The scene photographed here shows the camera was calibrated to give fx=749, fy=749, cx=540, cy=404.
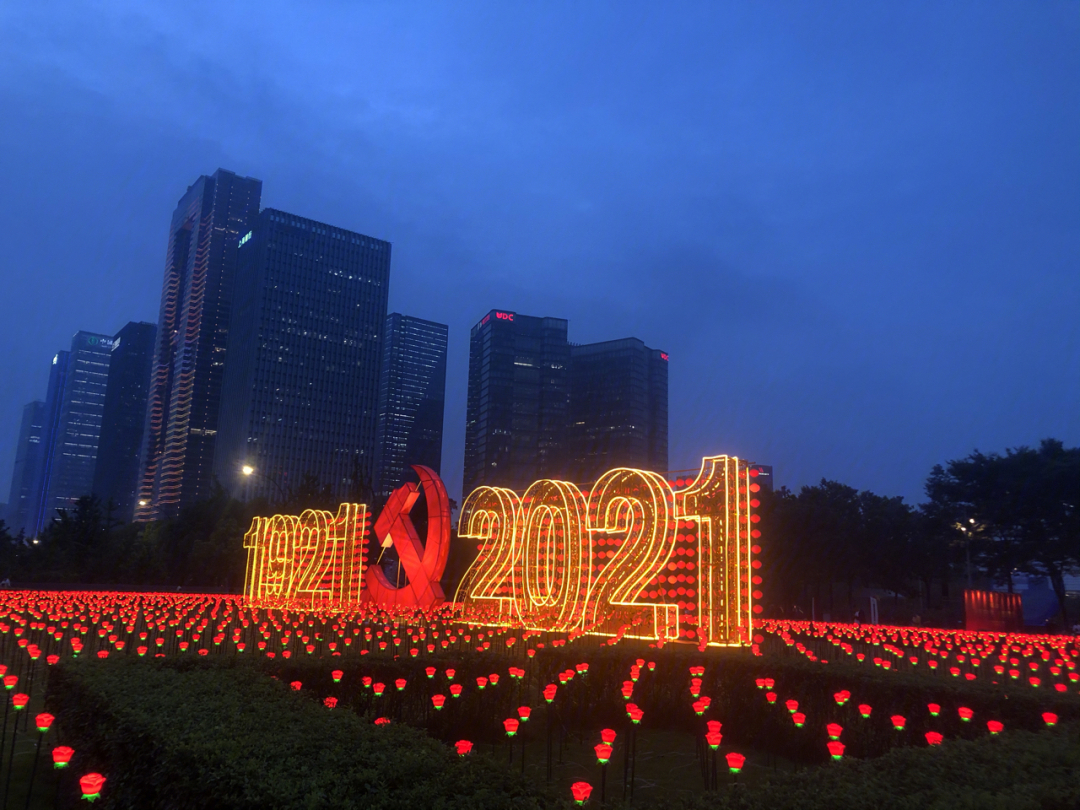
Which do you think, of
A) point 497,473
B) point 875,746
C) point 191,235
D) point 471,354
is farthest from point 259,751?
point 191,235

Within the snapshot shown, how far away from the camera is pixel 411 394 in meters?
163

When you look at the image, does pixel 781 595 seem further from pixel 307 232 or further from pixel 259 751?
pixel 307 232

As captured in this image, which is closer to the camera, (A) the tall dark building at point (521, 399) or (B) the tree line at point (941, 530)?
(B) the tree line at point (941, 530)

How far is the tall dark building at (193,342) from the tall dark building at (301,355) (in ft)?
74.8

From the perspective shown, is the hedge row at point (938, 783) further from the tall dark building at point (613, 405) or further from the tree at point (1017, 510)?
the tall dark building at point (613, 405)

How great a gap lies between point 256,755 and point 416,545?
17505mm

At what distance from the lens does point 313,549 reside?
26.1 m

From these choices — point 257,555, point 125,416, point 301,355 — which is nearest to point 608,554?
point 257,555

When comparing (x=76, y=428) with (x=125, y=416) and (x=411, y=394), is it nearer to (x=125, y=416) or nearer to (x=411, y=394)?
(x=125, y=416)

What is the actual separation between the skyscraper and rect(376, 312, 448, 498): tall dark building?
7077 cm

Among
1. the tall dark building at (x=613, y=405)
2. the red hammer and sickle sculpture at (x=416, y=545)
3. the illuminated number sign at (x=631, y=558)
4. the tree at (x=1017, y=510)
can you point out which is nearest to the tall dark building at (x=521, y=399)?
the tall dark building at (x=613, y=405)

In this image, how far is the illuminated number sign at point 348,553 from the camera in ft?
69.1

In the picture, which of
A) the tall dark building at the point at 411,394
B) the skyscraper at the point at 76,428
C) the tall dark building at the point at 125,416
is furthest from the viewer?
the skyscraper at the point at 76,428

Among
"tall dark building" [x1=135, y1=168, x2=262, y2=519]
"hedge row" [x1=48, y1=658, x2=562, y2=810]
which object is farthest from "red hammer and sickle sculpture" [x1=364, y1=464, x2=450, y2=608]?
"tall dark building" [x1=135, y1=168, x2=262, y2=519]
